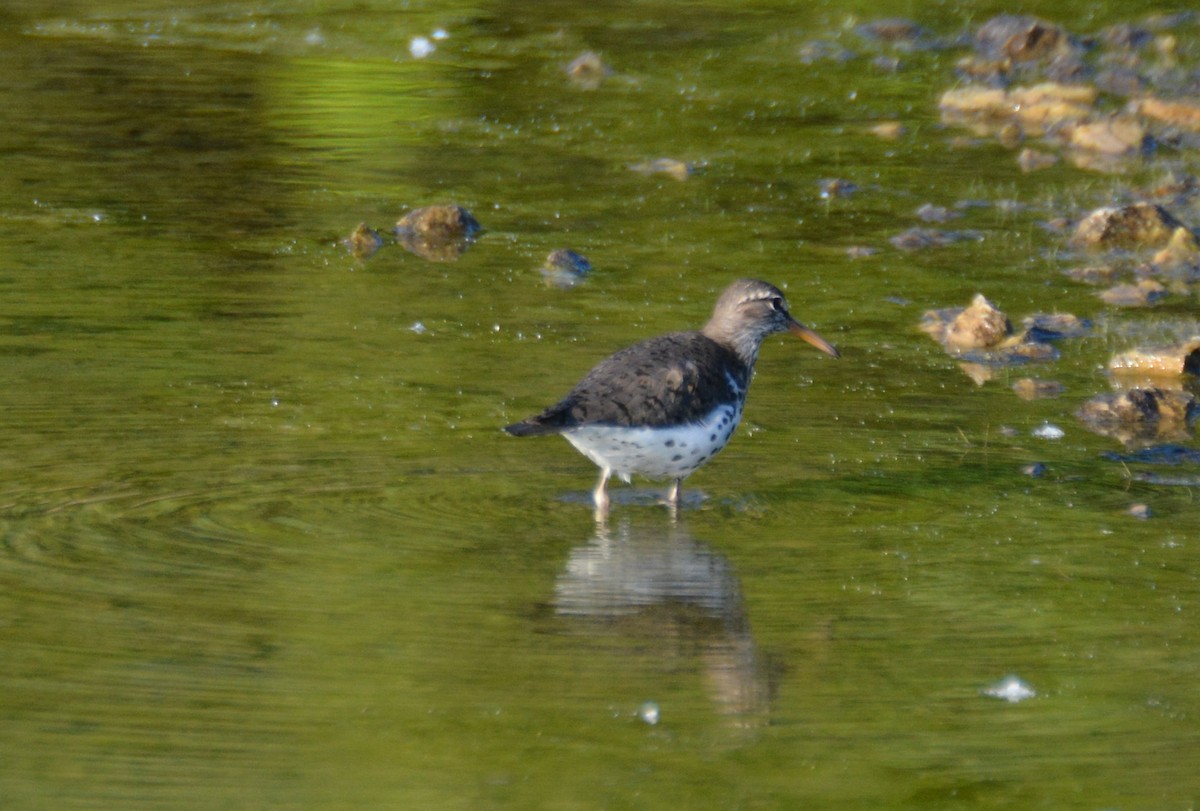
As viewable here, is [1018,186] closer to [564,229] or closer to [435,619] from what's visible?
[564,229]

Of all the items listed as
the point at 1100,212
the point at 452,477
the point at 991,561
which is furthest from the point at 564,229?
the point at 991,561

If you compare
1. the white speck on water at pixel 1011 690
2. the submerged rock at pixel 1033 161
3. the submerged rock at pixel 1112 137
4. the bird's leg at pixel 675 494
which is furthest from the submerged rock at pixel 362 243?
the white speck on water at pixel 1011 690

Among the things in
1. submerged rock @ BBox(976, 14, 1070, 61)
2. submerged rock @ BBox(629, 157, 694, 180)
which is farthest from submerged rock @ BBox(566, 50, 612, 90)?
submerged rock @ BBox(976, 14, 1070, 61)

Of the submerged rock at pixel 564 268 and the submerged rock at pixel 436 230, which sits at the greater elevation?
the submerged rock at pixel 436 230

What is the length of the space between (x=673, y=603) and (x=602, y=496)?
128 centimetres

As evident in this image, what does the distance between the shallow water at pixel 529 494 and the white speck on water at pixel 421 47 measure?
1.79m

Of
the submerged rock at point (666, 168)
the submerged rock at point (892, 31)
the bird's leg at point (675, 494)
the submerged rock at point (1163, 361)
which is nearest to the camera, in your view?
the bird's leg at point (675, 494)

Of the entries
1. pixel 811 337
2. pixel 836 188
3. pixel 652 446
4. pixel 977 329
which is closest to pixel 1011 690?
pixel 652 446

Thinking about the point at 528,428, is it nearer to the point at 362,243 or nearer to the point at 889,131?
the point at 362,243

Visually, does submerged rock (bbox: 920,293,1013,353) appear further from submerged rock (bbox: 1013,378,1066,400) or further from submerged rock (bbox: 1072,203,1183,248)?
submerged rock (bbox: 1072,203,1183,248)

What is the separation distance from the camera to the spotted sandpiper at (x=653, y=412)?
25.8 ft

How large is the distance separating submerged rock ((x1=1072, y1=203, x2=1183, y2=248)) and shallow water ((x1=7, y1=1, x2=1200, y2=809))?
0.92 feet

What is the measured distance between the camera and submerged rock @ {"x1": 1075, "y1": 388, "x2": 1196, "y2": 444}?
9031 millimetres

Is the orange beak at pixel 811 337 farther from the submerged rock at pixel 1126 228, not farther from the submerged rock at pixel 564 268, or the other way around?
the submerged rock at pixel 1126 228
